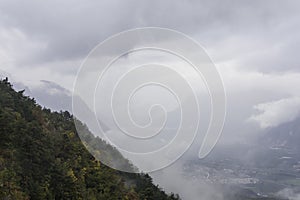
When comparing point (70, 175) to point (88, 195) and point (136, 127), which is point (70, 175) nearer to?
point (88, 195)

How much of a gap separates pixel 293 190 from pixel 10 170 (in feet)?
628

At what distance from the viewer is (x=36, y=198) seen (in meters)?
23.6

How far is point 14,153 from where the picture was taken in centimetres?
2672

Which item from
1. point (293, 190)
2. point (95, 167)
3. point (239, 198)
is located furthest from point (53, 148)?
point (293, 190)

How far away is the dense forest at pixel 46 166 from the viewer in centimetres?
2450

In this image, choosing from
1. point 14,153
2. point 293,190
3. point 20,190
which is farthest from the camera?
point 293,190

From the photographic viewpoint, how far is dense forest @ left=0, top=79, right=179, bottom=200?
24.5 m

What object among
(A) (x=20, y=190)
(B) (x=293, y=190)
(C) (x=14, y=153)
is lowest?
(A) (x=20, y=190)

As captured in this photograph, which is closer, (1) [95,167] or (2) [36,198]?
(2) [36,198]

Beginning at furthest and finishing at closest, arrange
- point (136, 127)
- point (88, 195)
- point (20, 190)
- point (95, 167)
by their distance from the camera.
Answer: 1. point (95, 167)
2. point (88, 195)
3. point (20, 190)
4. point (136, 127)

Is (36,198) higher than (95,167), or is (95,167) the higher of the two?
(95,167)

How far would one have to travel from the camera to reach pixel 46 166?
2800 centimetres

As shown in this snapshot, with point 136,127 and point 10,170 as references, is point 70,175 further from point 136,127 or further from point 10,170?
point 136,127

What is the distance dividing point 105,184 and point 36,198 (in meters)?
10.5
